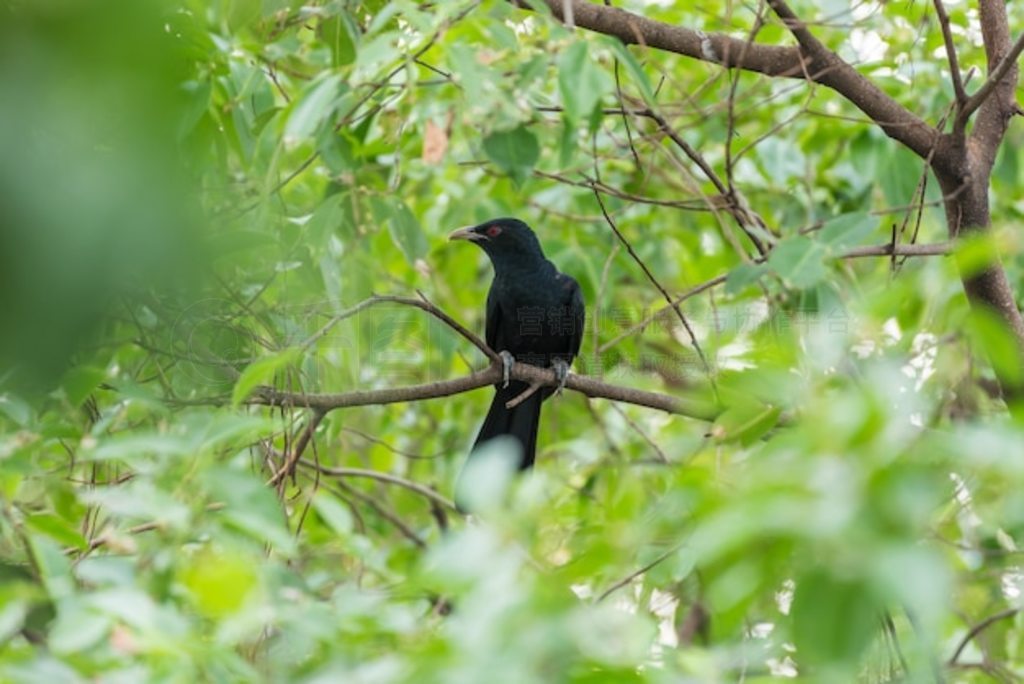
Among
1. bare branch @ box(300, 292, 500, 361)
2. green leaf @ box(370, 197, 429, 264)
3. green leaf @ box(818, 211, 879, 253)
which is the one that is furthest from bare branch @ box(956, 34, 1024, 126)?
green leaf @ box(370, 197, 429, 264)

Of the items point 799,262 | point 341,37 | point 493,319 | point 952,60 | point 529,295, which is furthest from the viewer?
point 493,319

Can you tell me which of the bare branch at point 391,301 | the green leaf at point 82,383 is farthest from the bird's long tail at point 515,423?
the green leaf at point 82,383

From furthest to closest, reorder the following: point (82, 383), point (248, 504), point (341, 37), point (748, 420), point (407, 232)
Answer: point (407, 232) → point (341, 37) → point (82, 383) → point (748, 420) → point (248, 504)

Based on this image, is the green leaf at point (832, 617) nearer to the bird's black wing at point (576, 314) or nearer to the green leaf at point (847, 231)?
the green leaf at point (847, 231)

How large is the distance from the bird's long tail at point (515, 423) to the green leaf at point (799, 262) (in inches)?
97.6

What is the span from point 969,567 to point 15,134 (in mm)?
4808

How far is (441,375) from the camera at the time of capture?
593 cm

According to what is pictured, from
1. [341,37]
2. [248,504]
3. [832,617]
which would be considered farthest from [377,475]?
[832,617]

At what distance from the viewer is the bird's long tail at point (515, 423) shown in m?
5.23

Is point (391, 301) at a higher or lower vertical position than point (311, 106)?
lower

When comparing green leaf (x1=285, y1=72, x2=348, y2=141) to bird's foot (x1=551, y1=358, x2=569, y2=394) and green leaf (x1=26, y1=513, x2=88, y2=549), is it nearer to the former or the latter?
green leaf (x1=26, y1=513, x2=88, y2=549)

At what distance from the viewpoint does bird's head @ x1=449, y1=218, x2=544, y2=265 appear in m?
5.63

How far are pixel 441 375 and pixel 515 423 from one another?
0.79 m

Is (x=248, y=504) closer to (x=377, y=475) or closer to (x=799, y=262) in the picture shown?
(x=799, y=262)
